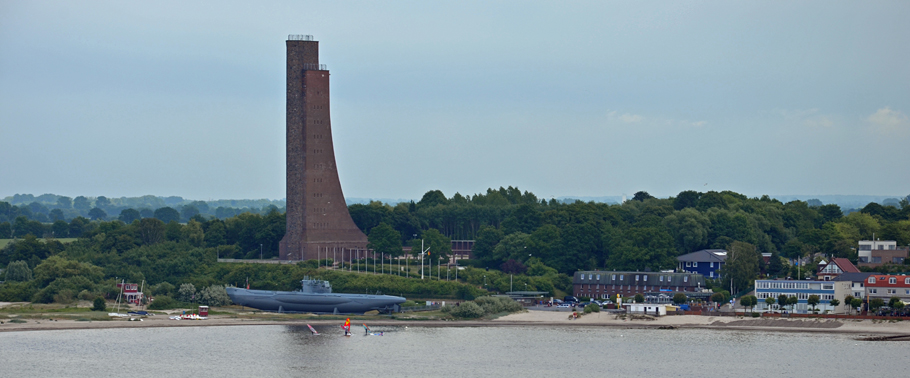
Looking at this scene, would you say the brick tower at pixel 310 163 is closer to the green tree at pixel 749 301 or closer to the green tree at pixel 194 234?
the green tree at pixel 194 234

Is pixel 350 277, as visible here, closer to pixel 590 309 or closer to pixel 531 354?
pixel 590 309

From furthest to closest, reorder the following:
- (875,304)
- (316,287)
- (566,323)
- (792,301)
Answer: (316,287)
(792,301)
(566,323)
(875,304)

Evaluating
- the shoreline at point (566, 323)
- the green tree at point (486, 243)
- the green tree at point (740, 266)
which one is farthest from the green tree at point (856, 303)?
the green tree at point (486, 243)

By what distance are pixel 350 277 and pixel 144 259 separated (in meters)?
21.7

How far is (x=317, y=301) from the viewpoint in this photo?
3428 inches

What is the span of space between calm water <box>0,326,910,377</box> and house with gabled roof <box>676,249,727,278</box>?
73.7 feet

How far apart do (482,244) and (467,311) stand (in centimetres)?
2593

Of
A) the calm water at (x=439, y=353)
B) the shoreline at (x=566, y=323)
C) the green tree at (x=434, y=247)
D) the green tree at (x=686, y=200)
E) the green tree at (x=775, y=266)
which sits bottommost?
the calm water at (x=439, y=353)

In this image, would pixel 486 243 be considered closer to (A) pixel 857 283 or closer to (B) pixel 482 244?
(B) pixel 482 244

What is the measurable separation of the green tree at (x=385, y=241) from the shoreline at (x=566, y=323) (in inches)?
802

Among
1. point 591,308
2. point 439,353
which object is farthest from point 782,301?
point 439,353

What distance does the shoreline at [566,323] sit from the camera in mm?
75938

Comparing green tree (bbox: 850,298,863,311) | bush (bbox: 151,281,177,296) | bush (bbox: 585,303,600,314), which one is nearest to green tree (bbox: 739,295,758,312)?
green tree (bbox: 850,298,863,311)

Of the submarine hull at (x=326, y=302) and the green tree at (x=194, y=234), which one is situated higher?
the green tree at (x=194, y=234)
